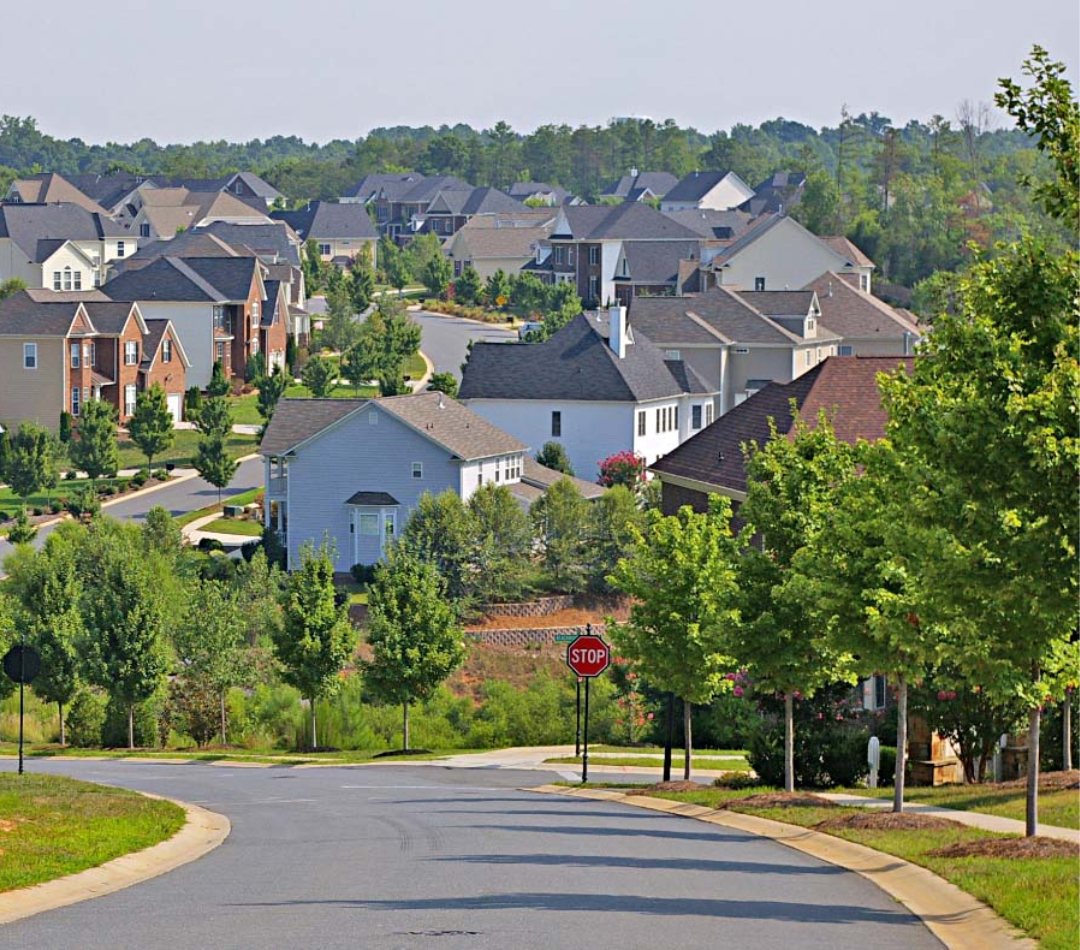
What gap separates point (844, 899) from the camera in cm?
1612

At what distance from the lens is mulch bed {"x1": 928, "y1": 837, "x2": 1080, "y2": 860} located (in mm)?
17094

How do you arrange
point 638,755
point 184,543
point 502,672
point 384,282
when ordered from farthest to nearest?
point 384,282 < point 184,543 < point 502,672 < point 638,755

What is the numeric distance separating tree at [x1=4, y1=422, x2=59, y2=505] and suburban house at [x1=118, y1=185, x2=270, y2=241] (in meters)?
87.1

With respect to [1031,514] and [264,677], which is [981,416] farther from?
[264,677]

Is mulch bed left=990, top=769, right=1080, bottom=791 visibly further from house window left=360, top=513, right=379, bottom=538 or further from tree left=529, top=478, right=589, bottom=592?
house window left=360, top=513, right=379, bottom=538

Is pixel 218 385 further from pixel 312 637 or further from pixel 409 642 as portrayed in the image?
pixel 409 642

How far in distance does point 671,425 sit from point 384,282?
8479 cm

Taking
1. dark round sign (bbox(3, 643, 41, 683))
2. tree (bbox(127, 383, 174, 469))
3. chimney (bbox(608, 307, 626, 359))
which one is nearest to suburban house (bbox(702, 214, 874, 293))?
chimney (bbox(608, 307, 626, 359))

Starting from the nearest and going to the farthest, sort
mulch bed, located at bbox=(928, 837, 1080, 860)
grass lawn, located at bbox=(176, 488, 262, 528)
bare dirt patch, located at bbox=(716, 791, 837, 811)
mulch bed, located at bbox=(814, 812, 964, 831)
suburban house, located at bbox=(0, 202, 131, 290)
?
mulch bed, located at bbox=(928, 837, 1080, 860) < mulch bed, located at bbox=(814, 812, 964, 831) < bare dirt patch, located at bbox=(716, 791, 837, 811) < grass lawn, located at bbox=(176, 488, 262, 528) < suburban house, located at bbox=(0, 202, 131, 290)

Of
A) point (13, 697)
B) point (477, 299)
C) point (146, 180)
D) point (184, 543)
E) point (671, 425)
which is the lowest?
point (13, 697)

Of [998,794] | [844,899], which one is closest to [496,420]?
[998,794]

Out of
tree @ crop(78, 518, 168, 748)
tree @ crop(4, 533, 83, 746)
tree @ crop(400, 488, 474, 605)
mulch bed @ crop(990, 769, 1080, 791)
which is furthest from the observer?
tree @ crop(400, 488, 474, 605)

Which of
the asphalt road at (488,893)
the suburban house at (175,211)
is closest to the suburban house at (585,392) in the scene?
the asphalt road at (488,893)

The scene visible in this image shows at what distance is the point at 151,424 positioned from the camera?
84.4m
